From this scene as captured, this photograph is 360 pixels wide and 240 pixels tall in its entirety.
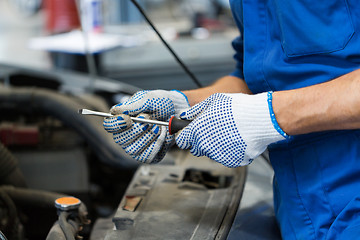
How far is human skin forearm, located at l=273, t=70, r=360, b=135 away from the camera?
0.68 m

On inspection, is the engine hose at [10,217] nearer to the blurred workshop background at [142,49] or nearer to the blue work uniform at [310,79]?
the blue work uniform at [310,79]

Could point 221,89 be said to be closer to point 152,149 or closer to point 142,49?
point 152,149

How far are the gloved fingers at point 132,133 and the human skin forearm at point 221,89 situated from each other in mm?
166

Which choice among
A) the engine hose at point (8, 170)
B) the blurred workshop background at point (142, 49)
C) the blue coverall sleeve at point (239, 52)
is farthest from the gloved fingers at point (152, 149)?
the blurred workshop background at point (142, 49)

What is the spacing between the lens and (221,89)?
103cm

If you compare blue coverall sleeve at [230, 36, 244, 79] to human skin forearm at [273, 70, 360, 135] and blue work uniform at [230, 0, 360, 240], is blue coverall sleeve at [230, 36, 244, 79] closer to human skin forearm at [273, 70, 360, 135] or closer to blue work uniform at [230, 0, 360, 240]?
blue work uniform at [230, 0, 360, 240]

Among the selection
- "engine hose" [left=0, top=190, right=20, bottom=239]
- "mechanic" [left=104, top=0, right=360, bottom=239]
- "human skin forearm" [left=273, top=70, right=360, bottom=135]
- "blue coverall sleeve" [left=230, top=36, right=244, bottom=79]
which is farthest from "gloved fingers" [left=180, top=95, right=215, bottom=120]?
"engine hose" [left=0, top=190, right=20, bottom=239]

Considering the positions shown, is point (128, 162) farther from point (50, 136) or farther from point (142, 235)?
point (142, 235)

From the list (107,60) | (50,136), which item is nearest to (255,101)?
(50,136)

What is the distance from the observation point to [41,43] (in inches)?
115

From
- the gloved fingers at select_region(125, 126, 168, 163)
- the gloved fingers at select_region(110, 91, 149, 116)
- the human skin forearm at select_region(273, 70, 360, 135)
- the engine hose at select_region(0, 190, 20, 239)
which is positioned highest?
the human skin forearm at select_region(273, 70, 360, 135)

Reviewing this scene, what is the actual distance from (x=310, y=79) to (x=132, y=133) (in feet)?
1.10

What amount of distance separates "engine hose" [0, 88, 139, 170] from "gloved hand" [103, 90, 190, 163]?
0.48 metres

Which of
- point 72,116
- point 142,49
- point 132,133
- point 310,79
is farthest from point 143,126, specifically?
point 142,49
